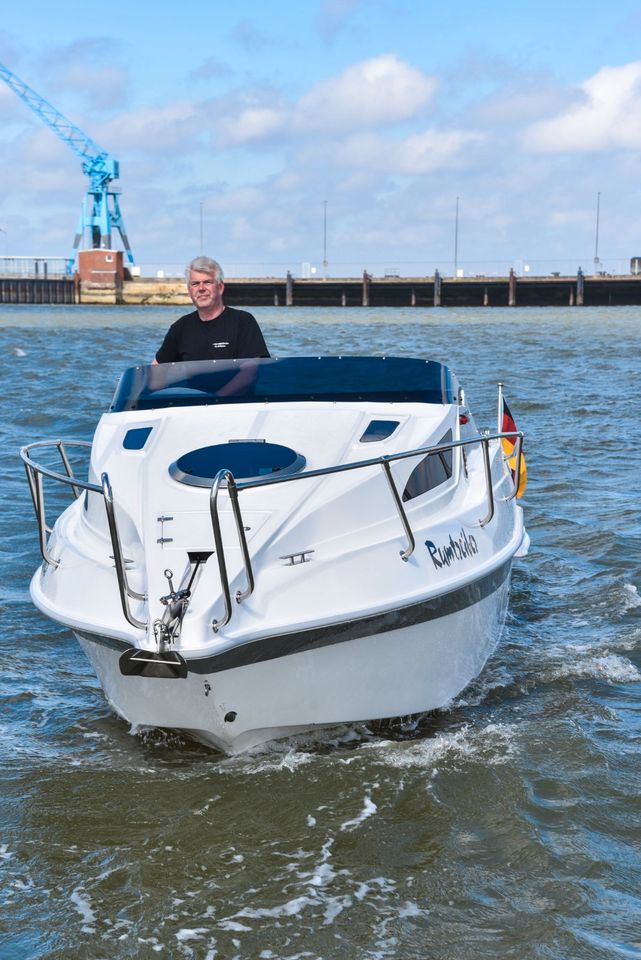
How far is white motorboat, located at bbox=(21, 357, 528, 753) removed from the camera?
4387mm

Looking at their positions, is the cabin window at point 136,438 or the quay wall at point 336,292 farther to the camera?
the quay wall at point 336,292

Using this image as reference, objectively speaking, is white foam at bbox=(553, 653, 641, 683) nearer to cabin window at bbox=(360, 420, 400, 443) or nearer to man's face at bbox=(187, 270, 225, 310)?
cabin window at bbox=(360, 420, 400, 443)

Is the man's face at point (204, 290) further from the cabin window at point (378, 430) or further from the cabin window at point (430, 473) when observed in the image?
the cabin window at point (430, 473)

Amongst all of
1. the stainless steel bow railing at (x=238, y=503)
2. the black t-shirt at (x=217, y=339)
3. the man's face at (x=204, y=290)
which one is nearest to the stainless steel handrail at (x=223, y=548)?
the stainless steel bow railing at (x=238, y=503)

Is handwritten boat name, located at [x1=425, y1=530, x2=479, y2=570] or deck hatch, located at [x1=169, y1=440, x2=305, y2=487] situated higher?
deck hatch, located at [x1=169, y1=440, x2=305, y2=487]

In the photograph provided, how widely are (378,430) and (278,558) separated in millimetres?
1271

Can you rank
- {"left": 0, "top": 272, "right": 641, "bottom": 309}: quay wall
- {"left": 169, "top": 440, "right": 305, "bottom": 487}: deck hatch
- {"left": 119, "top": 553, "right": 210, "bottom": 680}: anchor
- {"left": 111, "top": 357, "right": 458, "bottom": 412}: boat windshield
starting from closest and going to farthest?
{"left": 119, "top": 553, "right": 210, "bottom": 680}: anchor
{"left": 169, "top": 440, "right": 305, "bottom": 487}: deck hatch
{"left": 111, "top": 357, "right": 458, "bottom": 412}: boat windshield
{"left": 0, "top": 272, "right": 641, "bottom": 309}: quay wall

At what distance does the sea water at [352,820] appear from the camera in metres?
3.77

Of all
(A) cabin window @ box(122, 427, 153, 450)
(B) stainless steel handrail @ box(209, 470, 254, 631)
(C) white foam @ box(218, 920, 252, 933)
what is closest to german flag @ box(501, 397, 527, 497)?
(A) cabin window @ box(122, 427, 153, 450)

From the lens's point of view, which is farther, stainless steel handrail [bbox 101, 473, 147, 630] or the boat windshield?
the boat windshield

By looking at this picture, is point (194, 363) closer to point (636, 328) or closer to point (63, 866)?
point (63, 866)

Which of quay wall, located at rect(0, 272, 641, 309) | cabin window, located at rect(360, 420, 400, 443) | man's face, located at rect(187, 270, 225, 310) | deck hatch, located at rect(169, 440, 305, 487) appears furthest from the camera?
quay wall, located at rect(0, 272, 641, 309)

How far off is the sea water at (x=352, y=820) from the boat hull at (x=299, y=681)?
0.95 feet

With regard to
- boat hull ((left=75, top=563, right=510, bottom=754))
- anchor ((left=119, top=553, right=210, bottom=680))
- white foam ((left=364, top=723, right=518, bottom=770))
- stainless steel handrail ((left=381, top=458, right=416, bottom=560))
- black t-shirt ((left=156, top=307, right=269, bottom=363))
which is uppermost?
black t-shirt ((left=156, top=307, right=269, bottom=363))
